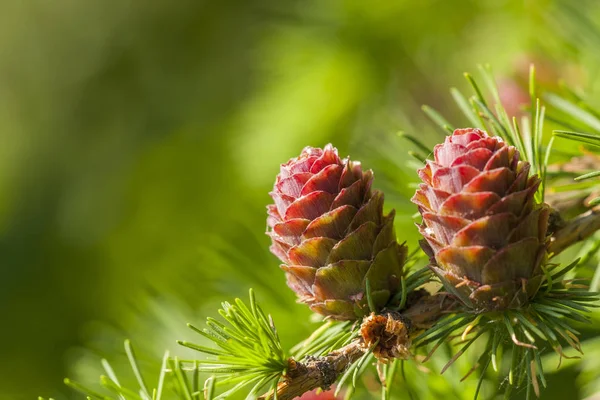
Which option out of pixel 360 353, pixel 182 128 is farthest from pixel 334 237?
pixel 182 128

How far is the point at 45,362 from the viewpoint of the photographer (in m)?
1.15

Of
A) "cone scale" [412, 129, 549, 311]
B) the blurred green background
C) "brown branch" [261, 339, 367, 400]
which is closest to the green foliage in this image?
"brown branch" [261, 339, 367, 400]

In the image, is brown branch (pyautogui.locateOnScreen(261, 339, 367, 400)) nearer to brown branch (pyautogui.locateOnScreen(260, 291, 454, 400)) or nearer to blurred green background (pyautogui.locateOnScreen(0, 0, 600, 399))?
brown branch (pyautogui.locateOnScreen(260, 291, 454, 400))

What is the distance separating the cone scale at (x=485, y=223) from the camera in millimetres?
366

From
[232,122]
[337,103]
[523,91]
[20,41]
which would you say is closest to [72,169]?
[20,41]

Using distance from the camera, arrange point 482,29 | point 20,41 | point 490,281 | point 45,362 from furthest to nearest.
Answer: point 20,41 < point 45,362 < point 482,29 < point 490,281

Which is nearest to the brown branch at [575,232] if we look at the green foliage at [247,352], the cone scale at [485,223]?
the cone scale at [485,223]

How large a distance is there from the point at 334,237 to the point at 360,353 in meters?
0.07

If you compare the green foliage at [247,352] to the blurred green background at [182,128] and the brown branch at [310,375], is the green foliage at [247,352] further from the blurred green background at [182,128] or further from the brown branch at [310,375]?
the blurred green background at [182,128]

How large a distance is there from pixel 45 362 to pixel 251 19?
1086 mm

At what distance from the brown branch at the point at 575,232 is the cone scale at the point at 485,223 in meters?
0.07

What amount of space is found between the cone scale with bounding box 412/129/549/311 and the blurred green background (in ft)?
0.66

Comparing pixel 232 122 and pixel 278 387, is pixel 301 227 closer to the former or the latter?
pixel 278 387

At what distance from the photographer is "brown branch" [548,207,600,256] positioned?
17.4 inches
